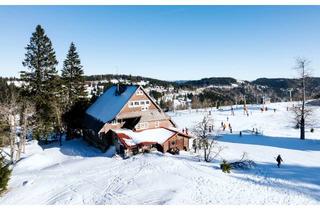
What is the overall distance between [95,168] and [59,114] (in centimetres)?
1937

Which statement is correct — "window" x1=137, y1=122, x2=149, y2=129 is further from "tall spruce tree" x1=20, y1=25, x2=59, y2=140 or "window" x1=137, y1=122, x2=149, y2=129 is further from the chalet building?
"tall spruce tree" x1=20, y1=25, x2=59, y2=140

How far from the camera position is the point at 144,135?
1577 inches

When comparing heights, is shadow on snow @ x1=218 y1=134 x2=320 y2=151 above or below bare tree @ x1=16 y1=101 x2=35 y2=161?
below

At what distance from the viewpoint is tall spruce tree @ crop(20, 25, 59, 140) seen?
4712cm

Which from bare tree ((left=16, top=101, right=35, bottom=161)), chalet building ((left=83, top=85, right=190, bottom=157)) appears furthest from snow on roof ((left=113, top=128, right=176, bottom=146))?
bare tree ((left=16, top=101, right=35, bottom=161))

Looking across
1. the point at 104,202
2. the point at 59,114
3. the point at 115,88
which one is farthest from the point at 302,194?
the point at 59,114

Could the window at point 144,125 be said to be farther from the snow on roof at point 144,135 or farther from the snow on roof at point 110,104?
the snow on roof at point 110,104

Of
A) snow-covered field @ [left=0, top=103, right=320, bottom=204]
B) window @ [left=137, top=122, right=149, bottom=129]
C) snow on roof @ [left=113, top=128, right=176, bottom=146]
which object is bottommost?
snow-covered field @ [left=0, top=103, right=320, bottom=204]

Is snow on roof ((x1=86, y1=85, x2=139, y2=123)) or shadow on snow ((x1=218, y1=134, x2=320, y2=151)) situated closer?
snow on roof ((x1=86, y1=85, x2=139, y2=123))

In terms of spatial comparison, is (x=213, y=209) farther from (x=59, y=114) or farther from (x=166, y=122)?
(x=59, y=114)

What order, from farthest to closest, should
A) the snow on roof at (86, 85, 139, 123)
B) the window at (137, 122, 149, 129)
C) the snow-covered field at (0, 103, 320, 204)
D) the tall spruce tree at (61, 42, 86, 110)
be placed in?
the tall spruce tree at (61, 42, 86, 110)
the snow on roof at (86, 85, 139, 123)
the window at (137, 122, 149, 129)
the snow-covered field at (0, 103, 320, 204)

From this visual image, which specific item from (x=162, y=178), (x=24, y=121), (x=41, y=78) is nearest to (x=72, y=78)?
(x=41, y=78)

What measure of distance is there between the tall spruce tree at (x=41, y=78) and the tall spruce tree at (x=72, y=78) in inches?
152

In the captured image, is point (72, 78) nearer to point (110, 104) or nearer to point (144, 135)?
point (110, 104)
